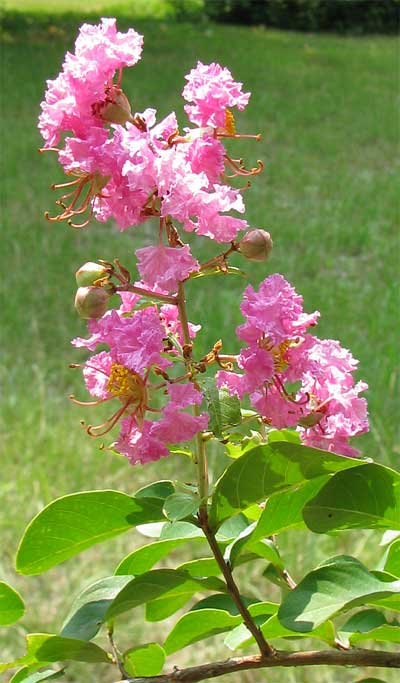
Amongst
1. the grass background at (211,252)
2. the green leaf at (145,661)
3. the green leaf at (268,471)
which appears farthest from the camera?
the grass background at (211,252)

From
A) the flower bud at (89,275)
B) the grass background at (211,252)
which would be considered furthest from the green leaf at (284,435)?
the grass background at (211,252)

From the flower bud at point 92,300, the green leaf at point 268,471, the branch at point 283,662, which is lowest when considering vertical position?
the branch at point 283,662

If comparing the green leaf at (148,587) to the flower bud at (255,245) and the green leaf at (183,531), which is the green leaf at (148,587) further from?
the flower bud at (255,245)

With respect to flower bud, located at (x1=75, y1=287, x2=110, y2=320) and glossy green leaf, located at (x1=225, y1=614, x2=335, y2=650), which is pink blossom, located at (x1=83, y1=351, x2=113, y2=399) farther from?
glossy green leaf, located at (x1=225, y1=614, x2=335, y2=650)

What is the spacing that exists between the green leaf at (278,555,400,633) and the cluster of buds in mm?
58

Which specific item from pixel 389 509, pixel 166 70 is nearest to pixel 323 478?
pixel 389 509

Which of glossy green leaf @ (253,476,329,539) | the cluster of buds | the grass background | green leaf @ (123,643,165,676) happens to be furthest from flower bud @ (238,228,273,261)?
the grass background

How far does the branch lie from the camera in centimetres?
43

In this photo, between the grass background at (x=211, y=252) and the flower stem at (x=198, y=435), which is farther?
Result: the grass background at (x=211, y=252)

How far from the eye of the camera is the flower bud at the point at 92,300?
42cm

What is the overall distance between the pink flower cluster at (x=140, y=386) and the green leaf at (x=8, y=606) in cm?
10

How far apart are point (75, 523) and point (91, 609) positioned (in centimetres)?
6

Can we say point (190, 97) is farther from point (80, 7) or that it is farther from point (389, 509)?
point (80, 7)

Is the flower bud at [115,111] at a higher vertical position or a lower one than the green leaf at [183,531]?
higher
